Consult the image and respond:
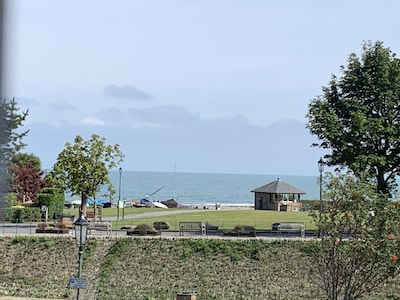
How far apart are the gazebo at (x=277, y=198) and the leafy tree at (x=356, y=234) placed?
1624 inches

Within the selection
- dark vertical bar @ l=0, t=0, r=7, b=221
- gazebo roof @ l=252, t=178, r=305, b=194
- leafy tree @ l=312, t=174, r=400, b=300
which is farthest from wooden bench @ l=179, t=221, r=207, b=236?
dark vertical bar @ l=0, t=0, r=7, b=221

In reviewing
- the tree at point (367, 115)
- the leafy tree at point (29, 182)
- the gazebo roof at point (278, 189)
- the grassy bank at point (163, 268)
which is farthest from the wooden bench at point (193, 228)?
the gazebo roof at point (278, 189)

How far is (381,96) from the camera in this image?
37.4m

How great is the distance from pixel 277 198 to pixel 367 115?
77.0 feet

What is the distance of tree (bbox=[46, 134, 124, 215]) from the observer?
42750 mm

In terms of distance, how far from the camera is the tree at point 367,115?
36938 mm

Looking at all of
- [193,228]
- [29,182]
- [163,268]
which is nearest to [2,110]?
[163,268]

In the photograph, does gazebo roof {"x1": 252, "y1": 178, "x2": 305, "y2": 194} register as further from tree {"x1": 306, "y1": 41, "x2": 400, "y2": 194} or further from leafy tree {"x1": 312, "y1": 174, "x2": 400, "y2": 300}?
leafy tree {"x1": 312, "y1": 174, "x2": 400, "y2": 300}

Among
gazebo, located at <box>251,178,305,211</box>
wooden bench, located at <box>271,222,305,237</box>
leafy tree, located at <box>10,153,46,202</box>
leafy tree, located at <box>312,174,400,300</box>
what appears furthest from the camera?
gazebo, located at <box>251,178,305,211</box>

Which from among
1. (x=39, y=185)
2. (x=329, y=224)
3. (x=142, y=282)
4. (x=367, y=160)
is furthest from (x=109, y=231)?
(x=39, y=185)

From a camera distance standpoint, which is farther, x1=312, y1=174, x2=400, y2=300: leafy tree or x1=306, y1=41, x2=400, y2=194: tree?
x1=306, y1=41, x2=400, y2=194: tree

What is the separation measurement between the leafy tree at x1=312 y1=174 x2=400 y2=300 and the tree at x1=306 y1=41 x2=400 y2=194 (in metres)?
18.5

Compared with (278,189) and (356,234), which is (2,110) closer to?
(356,234)

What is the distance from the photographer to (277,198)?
60.3m
